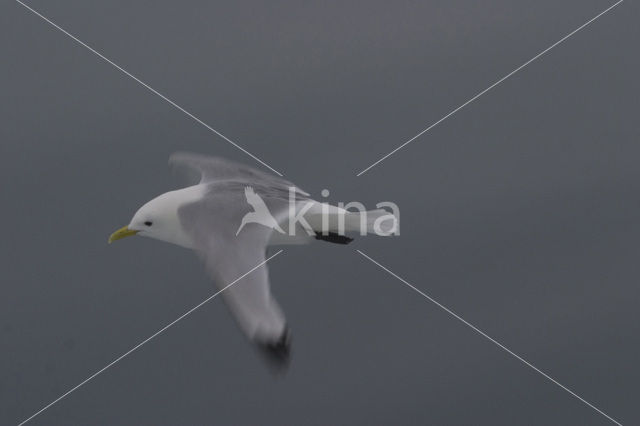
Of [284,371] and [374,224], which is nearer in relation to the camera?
[284,371]

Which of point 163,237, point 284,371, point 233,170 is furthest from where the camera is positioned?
point 233,170

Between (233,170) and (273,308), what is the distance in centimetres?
94

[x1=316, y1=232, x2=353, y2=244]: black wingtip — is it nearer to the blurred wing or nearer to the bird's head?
the blurred wing

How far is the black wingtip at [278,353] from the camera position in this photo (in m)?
2.68

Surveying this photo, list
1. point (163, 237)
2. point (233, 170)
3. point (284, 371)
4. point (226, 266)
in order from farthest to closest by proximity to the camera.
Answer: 1. point (233, 170)
2. point (163, 237)
3. point (226, 266)
4. point (284, 371)

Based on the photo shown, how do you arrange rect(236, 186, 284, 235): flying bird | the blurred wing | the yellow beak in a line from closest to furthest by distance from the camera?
rect(236, 186, 284, 235): flying bird → the yellow beak → the blurred wing

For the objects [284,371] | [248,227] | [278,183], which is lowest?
[284,371]

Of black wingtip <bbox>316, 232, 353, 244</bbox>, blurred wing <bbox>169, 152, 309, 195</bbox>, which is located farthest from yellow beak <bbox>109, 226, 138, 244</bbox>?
black wingtip <bbox>316, 232, 353, 244</bbox>

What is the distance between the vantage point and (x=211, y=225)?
3230mm

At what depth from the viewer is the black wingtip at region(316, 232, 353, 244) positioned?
11.6 ft

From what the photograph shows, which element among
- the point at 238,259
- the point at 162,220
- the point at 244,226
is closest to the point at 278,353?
the point at 238,259

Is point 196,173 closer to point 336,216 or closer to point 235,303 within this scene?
point 336,216

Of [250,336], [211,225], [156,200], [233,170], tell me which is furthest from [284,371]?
[233,170]

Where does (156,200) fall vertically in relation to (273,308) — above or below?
above
